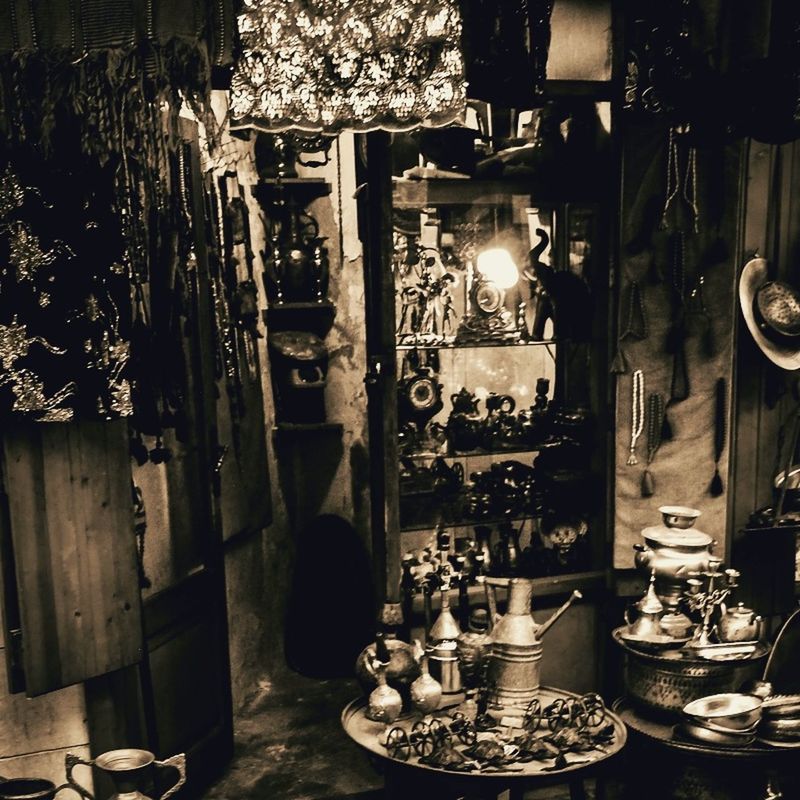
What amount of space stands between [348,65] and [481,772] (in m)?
2.10

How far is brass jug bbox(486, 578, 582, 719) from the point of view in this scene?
3268 mm

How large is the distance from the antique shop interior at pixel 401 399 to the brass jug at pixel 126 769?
0.01 meters

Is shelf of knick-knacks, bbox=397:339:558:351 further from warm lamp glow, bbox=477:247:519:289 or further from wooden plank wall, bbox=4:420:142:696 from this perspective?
wooden plank wall, bbox=4:420:142:696

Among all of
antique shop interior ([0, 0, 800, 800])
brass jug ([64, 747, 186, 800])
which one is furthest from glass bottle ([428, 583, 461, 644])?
Answer: brass jug ([64, 747, 186, 800])

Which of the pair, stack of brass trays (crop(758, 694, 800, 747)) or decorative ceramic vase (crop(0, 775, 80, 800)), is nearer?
decorative ceramic vase (crop(0, 775, 80, 800))

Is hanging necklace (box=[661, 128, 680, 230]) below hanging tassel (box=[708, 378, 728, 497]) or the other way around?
the other way around

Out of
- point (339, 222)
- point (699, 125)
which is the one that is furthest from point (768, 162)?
point (339, 222)

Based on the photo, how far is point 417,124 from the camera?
114 inches

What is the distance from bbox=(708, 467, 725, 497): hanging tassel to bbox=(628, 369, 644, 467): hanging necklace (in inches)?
14.9

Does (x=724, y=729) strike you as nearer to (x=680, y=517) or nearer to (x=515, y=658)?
(x=515, y=658)

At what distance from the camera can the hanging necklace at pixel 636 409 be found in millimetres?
4254

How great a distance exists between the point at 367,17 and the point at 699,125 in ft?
5.37

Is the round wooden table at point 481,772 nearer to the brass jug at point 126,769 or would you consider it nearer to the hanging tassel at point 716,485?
the brass jug at point 126,769

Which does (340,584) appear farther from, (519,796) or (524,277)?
(519,796)
